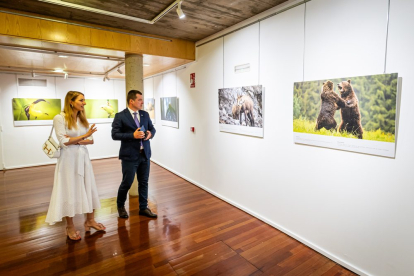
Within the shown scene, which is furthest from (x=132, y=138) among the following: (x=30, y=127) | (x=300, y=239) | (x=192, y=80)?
(x=30, y=127)

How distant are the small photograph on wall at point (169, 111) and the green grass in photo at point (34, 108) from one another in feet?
10.7

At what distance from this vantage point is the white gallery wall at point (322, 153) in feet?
6.82

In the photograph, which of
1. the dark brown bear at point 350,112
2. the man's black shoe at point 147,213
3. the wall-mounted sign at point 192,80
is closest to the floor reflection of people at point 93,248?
the man's black shoe at point 147,213

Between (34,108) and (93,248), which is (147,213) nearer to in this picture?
(93,248)

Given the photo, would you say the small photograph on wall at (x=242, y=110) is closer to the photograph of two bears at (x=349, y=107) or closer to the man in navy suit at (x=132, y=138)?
the photograph of two bears at (x=349, y=107)

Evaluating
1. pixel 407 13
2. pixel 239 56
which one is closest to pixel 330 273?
pixel 407 13

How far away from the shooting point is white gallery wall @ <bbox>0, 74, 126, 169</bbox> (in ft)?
21.4

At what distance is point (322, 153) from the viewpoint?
8.81 feet

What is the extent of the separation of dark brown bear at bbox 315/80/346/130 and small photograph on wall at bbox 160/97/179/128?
3.72 metres

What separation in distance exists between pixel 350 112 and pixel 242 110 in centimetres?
165

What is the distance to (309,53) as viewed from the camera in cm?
275

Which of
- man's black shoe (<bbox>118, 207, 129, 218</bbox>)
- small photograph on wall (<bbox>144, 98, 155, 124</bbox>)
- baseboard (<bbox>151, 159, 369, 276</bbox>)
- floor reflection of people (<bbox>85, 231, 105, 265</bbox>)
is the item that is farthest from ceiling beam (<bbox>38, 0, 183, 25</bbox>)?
small photograph on wall (<bbox>144, 98, 155, 124</bbox>)

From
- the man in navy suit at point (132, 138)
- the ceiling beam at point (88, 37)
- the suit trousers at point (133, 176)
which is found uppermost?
the ceiling beam at point (88, 37)

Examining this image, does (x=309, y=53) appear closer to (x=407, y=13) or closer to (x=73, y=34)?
(x=407, y=13)
